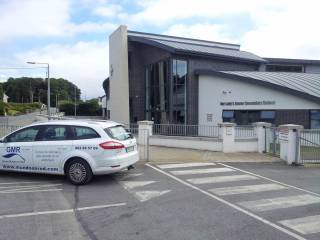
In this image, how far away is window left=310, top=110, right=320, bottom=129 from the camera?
79.4ft

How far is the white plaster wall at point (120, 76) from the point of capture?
112 ft

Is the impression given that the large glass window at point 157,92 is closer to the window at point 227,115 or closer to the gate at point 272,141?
the window at point 227,115

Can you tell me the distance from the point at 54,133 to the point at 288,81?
68.3 feet

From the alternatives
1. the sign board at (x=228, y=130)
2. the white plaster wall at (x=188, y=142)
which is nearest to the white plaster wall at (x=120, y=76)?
the white plaster wall at (x=188, y=142)

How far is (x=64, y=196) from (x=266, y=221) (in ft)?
14.0

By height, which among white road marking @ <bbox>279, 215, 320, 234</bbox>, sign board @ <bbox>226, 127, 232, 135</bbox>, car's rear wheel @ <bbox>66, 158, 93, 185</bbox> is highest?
sign board @ <bbox>226, 127, 232, 135</bbox>

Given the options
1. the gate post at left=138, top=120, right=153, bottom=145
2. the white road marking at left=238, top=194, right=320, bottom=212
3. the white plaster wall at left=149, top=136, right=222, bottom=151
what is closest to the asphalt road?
the white road marking at left=238, top=194, right=320, bottom=212

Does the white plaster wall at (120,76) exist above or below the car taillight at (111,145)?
above

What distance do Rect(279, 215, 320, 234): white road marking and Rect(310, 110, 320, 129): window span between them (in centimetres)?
1860

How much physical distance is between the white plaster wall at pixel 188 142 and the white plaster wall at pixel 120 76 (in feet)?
48.9

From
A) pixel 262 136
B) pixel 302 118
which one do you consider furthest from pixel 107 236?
pixel 302 118

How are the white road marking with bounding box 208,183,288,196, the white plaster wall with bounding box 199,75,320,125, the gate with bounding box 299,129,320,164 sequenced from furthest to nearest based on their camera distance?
the white plaster wall with bounding box 199,75,320,125 < the gate with bounding box 299,129,320,164 < the white road marking with bounding box 208,183,288,196

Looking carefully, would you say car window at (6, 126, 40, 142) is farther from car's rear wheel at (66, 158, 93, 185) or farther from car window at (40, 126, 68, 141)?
car's rear wheel at (66, 158, 93, 185)

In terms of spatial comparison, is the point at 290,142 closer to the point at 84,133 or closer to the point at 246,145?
the point at 246,145
